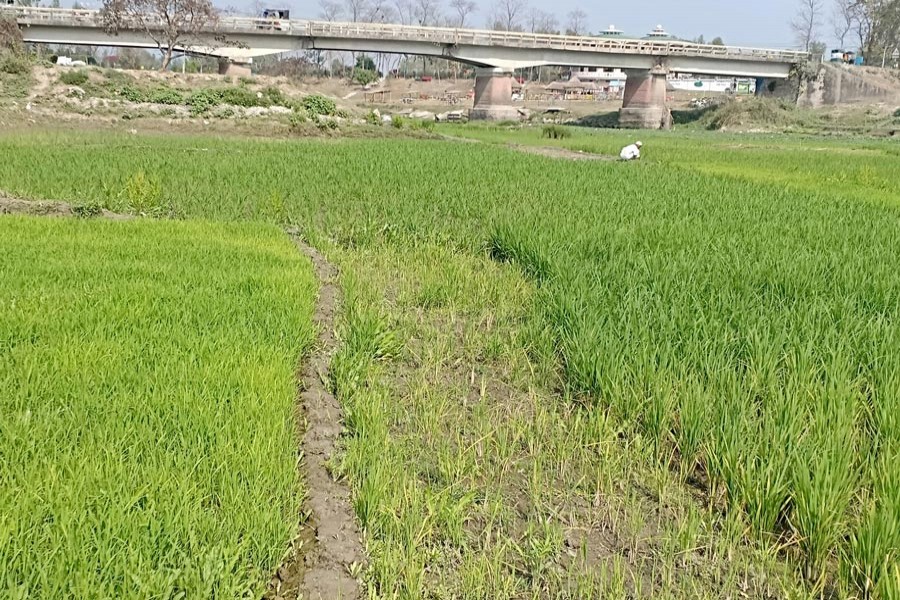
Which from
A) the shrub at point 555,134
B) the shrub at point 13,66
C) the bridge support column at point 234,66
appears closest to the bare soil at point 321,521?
the shrub at point 555,134

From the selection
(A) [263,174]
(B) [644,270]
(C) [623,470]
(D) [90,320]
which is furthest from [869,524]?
(A) [263,174]

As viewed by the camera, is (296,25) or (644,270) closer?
(644,270)

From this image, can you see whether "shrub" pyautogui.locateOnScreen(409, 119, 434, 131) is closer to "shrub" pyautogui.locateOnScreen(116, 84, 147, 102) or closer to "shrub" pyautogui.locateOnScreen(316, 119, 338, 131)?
"shrub" pyautogui.locateOnScreen(316, 119, 338, 131)

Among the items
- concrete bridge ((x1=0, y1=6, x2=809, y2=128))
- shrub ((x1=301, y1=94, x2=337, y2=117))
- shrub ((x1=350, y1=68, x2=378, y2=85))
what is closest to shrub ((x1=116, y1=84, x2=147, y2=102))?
shrub ((x1=301, y1=94, x2=337, y2=117))

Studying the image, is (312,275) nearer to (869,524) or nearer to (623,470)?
(623,470)

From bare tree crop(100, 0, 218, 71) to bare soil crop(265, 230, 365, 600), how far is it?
121ft

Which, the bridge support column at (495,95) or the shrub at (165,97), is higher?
the bridge support column at (495,95)

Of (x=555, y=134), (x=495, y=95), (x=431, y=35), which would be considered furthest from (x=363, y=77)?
(x=555, y=134)

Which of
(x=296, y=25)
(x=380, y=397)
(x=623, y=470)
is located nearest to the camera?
(x=623, y=470)

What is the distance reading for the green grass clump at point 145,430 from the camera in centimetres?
166

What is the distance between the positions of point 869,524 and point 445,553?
50.0 inches

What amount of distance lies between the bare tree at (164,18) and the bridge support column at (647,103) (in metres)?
28.6

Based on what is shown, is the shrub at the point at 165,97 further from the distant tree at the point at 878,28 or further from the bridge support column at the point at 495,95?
the distant tree at the point at 878,28

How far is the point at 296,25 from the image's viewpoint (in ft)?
127
